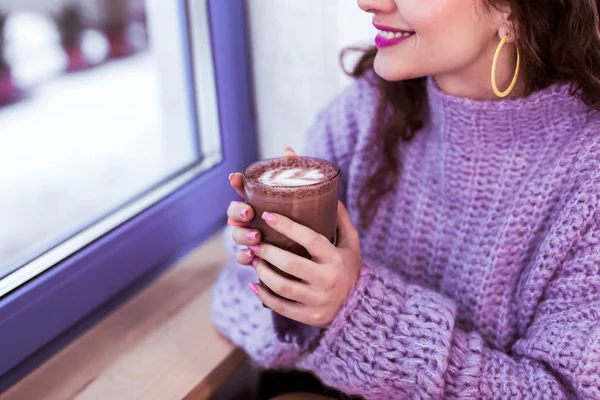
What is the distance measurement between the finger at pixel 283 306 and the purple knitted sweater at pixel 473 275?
0.17 ft

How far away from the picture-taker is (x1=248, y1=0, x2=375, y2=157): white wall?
120 cm

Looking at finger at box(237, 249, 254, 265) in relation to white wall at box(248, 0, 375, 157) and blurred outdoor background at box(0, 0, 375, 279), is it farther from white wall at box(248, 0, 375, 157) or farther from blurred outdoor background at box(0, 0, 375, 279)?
white wall at box(248, 0, 375, 157)

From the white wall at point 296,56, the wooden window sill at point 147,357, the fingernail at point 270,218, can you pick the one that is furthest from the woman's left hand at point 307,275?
the white wall at point 296,56

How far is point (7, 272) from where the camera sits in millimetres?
897

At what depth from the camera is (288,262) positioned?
763 mm

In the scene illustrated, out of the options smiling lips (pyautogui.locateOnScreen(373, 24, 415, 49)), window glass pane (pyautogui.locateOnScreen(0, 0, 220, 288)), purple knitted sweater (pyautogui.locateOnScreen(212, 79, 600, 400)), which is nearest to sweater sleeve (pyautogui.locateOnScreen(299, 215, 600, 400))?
purple knitted sweater (pyautogui.locateOnScreen(212, 79, 600, 400))

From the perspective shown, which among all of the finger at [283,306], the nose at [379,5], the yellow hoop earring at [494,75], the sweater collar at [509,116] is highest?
the nose at [379,5]

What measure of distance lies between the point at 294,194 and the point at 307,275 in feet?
0.39

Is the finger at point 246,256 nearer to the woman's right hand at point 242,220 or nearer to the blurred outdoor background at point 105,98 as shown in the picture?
the woman's right hand at point 242,220

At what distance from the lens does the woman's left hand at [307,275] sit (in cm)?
76

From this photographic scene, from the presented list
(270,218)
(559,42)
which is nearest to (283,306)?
(270,218)

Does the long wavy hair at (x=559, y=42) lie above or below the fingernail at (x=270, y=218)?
above

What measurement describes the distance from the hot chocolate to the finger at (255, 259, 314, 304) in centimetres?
4

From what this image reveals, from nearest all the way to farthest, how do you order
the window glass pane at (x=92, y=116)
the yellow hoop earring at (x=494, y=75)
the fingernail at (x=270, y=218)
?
the fingernail at (x=270, y=218) → the yellow hoop earring at (x=494, y=75) → the window glass pane at (x=92, y=116)
